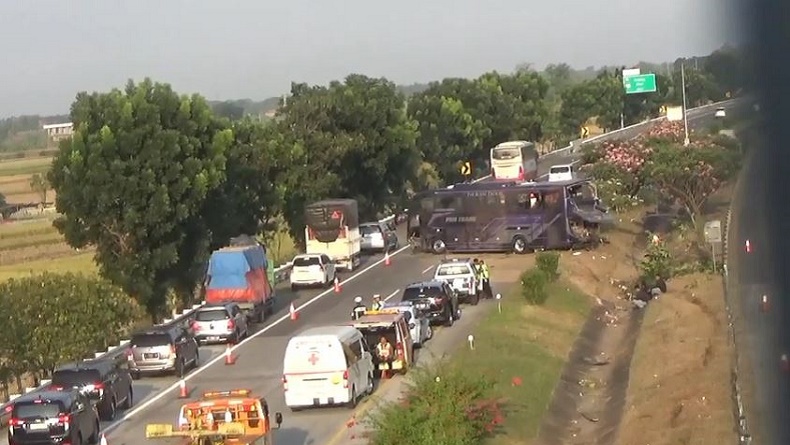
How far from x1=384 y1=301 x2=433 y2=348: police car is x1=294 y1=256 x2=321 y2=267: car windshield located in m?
12.4

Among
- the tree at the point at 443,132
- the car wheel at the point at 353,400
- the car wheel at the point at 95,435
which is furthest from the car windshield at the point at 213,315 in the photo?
the tree at the point at 443,132

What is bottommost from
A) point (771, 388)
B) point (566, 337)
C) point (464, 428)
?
point (566, 337)

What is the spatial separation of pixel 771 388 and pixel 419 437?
1519cm

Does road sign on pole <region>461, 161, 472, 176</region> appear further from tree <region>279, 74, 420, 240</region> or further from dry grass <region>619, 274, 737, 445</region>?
dry grass <region>619, 274, 737, 445</region>

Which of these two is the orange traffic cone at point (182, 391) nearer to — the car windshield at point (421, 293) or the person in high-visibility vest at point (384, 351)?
the person in high-visibility vest at point (384, 351)

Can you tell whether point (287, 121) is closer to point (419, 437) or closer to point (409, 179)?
point (409, 179)

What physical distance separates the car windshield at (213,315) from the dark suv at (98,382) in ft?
26.7

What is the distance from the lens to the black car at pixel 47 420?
22.8 m

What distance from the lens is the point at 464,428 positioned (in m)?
21.0

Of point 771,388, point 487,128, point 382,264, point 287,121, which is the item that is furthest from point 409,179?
point 771,388

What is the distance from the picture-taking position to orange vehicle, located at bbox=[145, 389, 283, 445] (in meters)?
18.5

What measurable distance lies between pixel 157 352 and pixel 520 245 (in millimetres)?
23795

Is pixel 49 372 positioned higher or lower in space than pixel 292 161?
lower

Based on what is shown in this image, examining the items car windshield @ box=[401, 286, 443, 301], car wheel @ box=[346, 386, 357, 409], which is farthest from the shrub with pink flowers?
car wheel @ box=[346, 386, 357, 409]
